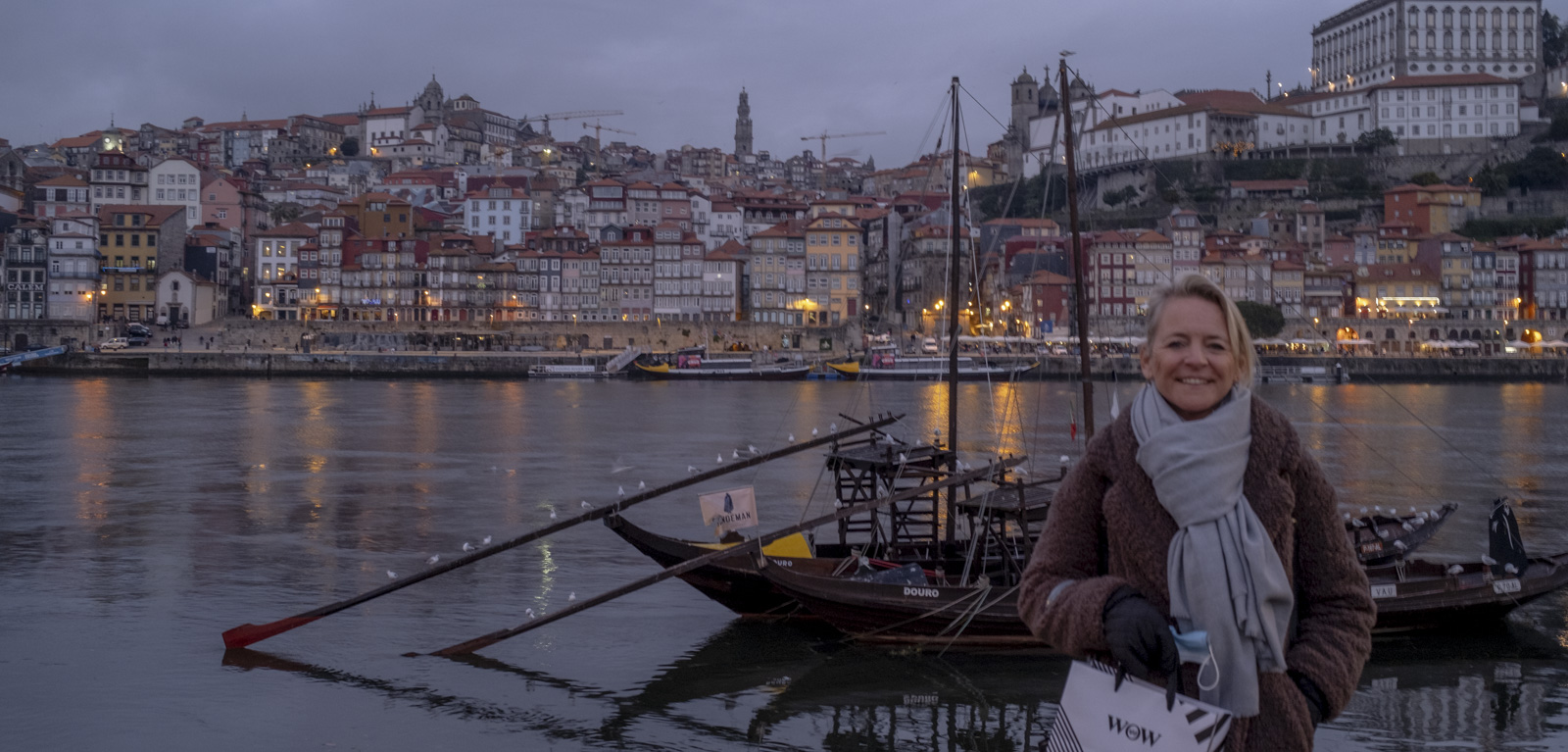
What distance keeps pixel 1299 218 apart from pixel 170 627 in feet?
239

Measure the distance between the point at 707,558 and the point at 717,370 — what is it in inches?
1984

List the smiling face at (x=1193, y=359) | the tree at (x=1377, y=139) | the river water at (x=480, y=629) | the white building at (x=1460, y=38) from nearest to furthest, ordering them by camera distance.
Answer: the smiling face at (x=1193, y=359), the river water at (x=480, y=629), the tree at (x=1377, y=139), the white building at (x=1460, y=38)

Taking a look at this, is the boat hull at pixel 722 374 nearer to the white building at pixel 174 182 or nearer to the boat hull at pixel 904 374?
the boat hull at pixel 904 374

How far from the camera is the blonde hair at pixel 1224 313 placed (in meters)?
2.31

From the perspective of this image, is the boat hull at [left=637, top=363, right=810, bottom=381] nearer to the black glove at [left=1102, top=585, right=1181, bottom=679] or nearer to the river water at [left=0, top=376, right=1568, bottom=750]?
the river water at [left=0, top=376, right=1568, bottom=750]

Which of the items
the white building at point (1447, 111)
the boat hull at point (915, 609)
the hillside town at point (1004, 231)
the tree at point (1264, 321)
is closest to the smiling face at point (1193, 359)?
the boat hull at point (915, 609)

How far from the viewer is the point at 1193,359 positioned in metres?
2.29

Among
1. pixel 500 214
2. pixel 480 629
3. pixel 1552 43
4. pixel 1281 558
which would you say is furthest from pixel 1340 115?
pixel 1281 558

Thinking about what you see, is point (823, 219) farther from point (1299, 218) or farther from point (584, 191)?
point (1299, 218)

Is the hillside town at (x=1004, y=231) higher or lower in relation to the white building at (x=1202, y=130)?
lower

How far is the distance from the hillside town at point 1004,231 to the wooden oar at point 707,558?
44.6 meters

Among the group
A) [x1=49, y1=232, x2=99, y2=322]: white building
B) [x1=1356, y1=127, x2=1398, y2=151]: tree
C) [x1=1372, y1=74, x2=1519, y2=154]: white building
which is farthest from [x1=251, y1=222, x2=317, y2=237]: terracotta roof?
[x1=1372, y1=74, x2=1519, y2=154]: white building

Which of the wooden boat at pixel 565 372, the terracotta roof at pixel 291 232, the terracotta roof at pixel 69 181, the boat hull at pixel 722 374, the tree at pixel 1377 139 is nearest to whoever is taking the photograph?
the boat hull at pixel 722 374

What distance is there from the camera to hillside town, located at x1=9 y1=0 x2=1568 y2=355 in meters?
65.4
